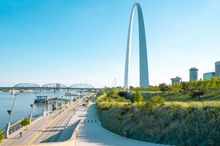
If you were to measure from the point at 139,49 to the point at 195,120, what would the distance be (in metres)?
51.9

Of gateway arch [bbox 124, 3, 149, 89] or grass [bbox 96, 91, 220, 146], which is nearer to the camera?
grass [bbox 96, 91, 220, 146]

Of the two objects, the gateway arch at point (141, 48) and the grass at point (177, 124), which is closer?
the grass at point (177, 124)

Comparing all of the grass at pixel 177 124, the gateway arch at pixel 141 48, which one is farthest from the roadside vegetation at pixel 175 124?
the gateway arch at pixel 141 48

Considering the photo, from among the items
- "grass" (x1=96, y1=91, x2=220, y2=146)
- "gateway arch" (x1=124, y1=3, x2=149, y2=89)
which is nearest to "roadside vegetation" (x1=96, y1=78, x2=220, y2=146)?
"grass" (x1=96, y1=91, x2=220, y2=146)

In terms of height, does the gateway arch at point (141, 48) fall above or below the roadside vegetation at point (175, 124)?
above

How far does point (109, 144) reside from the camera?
1499 centimetres

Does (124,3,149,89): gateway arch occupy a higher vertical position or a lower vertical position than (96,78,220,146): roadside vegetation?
higher

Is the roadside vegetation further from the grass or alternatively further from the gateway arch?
the gateway arch

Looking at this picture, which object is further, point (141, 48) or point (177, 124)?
point (141, 48)

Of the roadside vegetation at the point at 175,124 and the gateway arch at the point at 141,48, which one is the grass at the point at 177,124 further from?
the gateway arch at the point at 141,48

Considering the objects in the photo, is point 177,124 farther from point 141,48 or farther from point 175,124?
point 141,48

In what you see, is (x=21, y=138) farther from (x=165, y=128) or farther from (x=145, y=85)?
(x=145, y=85)

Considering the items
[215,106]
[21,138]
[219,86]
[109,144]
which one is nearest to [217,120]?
[215,106]

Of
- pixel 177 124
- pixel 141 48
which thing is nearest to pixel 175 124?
pixel 177 124
